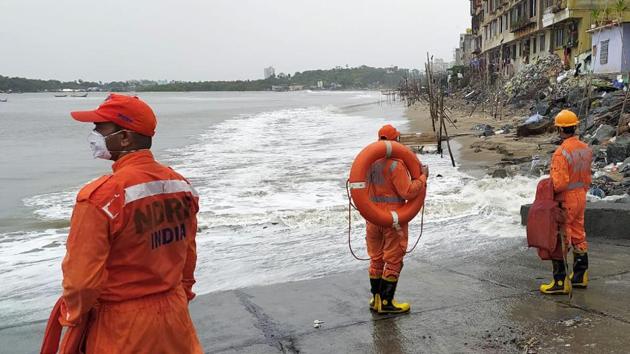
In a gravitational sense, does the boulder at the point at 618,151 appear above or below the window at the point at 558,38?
below

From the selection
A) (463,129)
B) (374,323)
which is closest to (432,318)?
(374,323)

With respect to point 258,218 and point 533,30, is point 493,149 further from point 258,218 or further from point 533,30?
point 533,30

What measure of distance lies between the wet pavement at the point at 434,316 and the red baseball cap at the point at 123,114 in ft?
7.24

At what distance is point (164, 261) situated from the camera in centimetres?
235

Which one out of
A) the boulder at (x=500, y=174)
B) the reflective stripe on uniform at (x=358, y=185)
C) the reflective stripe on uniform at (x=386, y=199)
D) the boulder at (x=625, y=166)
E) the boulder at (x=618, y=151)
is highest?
the reflective stripe on uniform at (x=358, y=185)

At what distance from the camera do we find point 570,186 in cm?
466

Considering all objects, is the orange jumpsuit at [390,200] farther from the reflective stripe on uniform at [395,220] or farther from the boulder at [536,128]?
the boulder at [536,128]

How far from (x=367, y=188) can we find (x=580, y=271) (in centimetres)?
209

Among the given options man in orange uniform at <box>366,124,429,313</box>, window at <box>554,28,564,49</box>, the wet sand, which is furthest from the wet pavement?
window at <box>554,28,564,49</box>

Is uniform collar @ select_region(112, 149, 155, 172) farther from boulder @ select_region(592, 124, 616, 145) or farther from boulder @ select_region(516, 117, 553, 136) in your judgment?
boulder @ select_region(516, 117, 553, 136)

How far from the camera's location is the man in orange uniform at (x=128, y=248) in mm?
2090

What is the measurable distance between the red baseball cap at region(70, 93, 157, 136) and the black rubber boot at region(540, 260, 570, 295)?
3.80 meters

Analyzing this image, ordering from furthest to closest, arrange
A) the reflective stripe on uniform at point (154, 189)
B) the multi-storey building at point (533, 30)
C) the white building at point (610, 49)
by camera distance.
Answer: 1. the multi-storey building at point (533, 30)
2. the white building at point (610, 49)
3. the reflective stripe on uniform at point (154, 189)

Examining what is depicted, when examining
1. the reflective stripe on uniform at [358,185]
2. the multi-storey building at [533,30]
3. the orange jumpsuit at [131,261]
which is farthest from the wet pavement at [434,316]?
the multi-storey building at [533,30]
